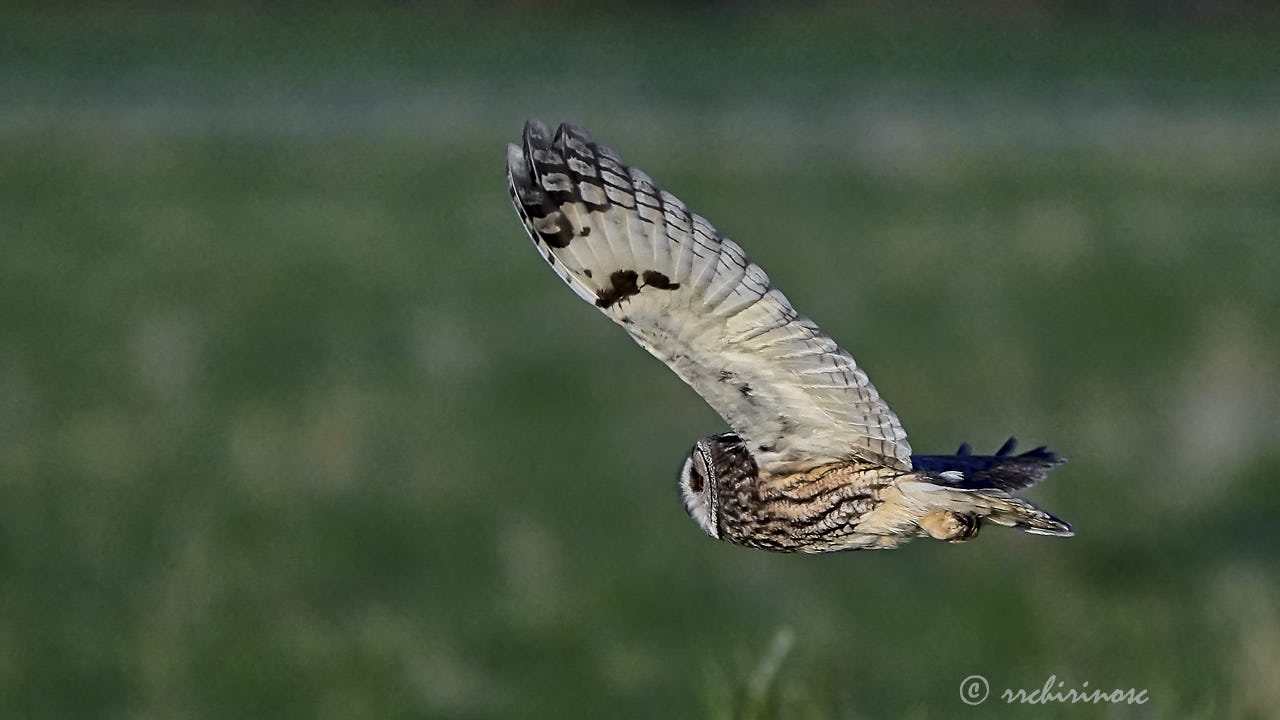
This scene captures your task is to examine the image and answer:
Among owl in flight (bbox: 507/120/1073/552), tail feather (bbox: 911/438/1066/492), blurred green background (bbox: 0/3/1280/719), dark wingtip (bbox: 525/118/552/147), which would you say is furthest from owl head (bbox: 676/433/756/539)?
blurred green background (bbox: 0/3/1280/719)

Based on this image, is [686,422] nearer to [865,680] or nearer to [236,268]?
[865,680]

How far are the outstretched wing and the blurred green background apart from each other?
52.5 inches

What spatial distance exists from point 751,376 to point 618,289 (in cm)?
29

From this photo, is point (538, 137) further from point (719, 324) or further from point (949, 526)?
point (949, 526)

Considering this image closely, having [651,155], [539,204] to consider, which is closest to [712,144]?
[651,155]

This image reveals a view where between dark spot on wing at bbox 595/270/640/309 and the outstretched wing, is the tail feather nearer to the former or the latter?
the outstretched wing

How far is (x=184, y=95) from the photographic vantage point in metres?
32.2

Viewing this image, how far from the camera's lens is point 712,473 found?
4027 millimetres

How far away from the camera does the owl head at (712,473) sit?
3.98 m

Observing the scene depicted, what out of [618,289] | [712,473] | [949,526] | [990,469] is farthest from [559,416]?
[949,526]

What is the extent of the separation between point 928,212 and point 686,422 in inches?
312

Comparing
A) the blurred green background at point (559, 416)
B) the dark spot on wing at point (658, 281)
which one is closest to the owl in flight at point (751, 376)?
the dark spot on wing at point (658, 281)

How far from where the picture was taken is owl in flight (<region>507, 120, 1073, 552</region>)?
12.4 ft

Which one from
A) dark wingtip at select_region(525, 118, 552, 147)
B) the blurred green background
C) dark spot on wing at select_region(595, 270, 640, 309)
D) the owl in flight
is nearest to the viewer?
the owl in flight
